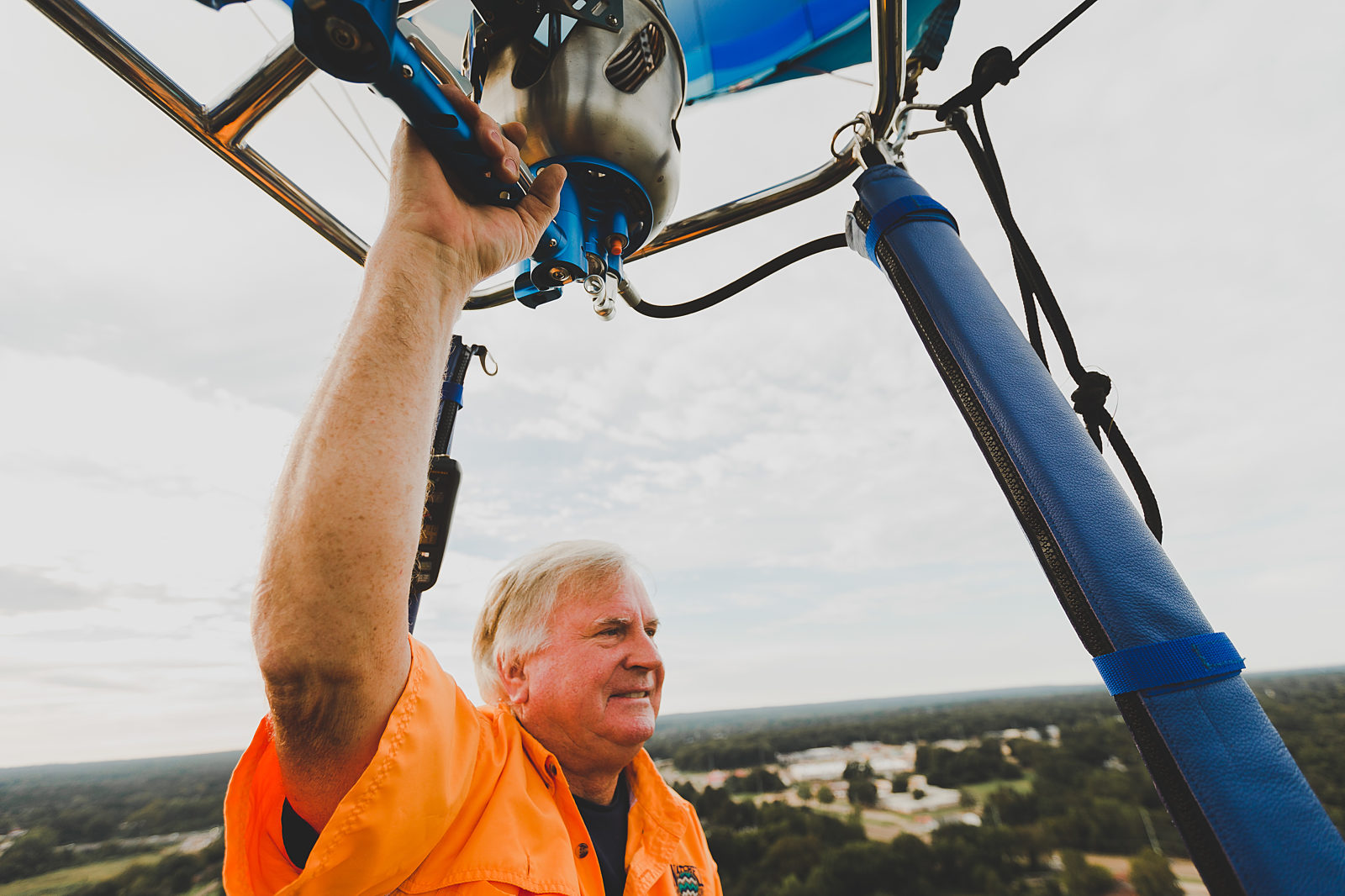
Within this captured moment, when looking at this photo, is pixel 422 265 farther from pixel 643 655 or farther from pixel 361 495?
pixel 643 655

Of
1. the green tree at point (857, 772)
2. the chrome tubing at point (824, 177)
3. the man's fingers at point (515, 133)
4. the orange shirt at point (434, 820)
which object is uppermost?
the chrome tubing at point (824, 177)

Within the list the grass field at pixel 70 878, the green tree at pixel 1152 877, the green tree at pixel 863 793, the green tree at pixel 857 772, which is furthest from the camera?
the green tree at pixel 857 772

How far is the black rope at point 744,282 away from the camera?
4.50 ft

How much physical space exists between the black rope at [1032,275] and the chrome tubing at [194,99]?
1.17 metres

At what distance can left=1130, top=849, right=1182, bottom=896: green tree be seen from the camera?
91.8 feet

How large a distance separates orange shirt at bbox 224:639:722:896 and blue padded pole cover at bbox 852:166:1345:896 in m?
0.91

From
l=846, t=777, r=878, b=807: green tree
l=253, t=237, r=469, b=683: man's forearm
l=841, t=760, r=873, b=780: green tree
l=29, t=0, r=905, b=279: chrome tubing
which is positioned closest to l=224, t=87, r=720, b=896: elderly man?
l=253, t=237, r=469, b=683: man's forearm

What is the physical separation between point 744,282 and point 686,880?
5.02ft

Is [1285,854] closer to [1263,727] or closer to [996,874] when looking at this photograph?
[1263,727]

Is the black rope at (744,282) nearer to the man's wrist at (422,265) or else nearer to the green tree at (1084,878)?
the man's wrist at (422,265)

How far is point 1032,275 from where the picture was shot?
3.70 feet

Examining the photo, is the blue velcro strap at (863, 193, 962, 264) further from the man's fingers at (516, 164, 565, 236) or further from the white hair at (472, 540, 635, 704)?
the white hair at (472, 540, 635, 704)

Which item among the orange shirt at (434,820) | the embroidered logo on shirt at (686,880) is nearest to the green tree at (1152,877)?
the embroidered logo on shirt at (686,880)

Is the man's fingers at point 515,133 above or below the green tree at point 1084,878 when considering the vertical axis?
above
